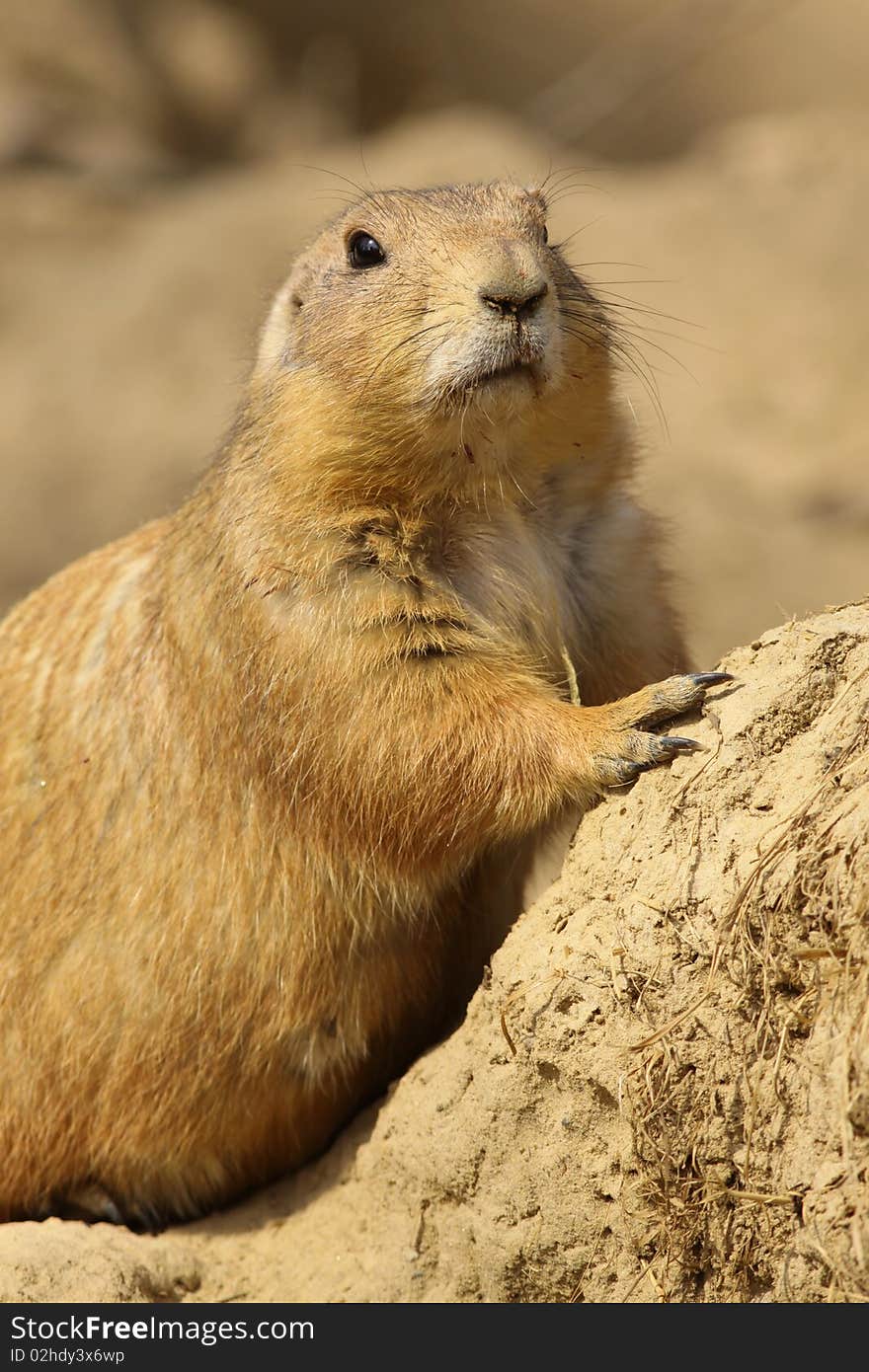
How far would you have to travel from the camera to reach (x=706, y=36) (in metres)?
19.9

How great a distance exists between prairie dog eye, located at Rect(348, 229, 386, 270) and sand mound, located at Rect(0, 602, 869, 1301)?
1.89 metres

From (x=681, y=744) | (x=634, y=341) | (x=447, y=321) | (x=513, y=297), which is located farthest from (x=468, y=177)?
(x=681, y=744)

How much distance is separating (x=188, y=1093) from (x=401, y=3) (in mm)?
15701

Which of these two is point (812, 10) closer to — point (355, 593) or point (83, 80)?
point (83, 80)

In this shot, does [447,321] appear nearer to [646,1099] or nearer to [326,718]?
[326,718]

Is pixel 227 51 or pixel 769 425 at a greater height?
pixel 227 51

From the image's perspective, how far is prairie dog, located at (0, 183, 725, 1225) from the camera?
179 inches

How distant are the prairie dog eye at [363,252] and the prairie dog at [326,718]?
0.01 m

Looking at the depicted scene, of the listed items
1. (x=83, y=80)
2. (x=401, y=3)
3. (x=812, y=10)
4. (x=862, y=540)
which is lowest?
(x=862, y=540)

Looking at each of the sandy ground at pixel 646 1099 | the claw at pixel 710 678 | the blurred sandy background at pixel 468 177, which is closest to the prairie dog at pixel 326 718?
the claw at pixel 710 678

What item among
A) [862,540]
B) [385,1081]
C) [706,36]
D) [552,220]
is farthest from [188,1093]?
[706,36]

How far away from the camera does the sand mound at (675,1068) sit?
3.61 m

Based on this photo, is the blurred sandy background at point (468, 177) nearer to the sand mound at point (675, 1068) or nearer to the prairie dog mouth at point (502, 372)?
the prairie dog mouth at point (502, 372)

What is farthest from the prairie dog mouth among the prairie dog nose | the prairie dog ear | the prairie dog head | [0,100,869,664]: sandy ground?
[0,100,869,664]: sandy ground
